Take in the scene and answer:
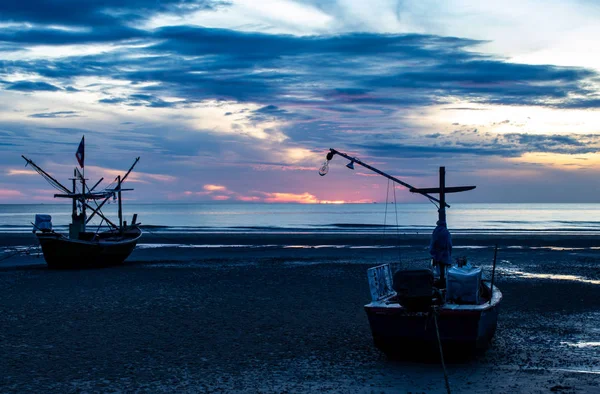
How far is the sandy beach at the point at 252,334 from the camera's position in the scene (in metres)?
11.0

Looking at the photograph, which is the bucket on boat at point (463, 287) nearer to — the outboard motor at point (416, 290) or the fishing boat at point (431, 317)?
the fishing boat at point (431, 317)

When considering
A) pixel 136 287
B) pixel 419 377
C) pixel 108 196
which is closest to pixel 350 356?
pixel 419 377

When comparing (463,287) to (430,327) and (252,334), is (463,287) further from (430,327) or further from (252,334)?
(252,334)

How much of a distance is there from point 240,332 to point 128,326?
315cm

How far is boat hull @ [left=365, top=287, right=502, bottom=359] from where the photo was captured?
11.8 m

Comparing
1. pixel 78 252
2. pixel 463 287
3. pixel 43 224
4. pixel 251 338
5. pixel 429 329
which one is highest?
pixel 43 224

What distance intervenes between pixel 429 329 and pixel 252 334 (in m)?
4.90

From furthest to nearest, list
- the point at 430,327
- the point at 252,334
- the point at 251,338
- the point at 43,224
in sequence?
the point at 43,224 < the point at 252,334 < the point at 251,338 < the point at 430,327

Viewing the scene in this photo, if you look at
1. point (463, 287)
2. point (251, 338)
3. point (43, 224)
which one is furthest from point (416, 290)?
point (43, 224)

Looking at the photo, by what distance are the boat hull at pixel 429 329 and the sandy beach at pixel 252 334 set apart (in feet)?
1.17

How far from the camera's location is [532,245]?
44.8 m

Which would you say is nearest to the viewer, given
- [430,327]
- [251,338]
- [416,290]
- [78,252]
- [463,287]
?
[416,290]

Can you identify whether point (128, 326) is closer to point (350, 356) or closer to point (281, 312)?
point (281, 312)

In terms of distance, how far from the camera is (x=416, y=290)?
1172 centimetres
